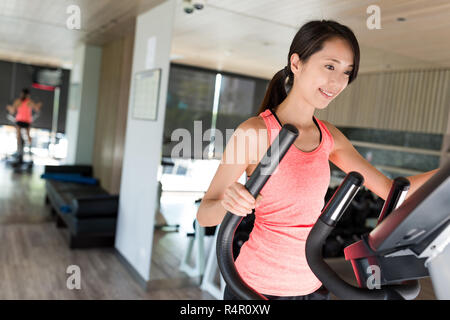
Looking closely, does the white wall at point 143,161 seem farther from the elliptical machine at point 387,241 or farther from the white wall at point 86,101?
the elliptical machine at point 387,241

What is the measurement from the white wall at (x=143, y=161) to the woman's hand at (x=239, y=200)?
111 inches

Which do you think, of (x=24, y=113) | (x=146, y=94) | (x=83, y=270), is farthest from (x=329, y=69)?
(x=24, y=113)

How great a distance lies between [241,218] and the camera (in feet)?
2.35

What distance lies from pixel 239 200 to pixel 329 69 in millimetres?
331

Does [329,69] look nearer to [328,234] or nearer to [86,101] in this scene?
[328,234]

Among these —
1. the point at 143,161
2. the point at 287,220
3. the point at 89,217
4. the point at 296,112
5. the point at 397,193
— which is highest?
the point at 296,112

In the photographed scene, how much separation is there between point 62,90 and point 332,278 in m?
13.0

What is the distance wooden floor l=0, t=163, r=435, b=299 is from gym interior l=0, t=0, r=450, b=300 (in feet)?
0.05

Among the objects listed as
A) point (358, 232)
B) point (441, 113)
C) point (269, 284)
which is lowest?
point (358, 232)

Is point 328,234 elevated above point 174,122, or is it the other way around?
point 174,122

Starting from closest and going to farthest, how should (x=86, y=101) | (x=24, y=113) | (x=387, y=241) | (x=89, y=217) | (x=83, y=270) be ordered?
(x=387, y=241)
(x=83, y=270)
(x=89, y=217)
(x=86, y=101)
(x=24, y=113)
